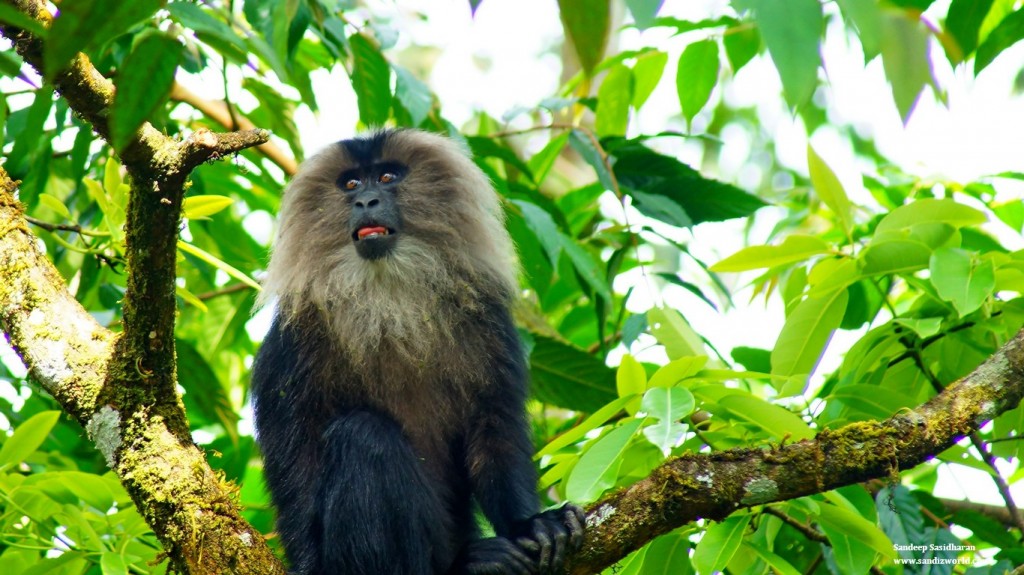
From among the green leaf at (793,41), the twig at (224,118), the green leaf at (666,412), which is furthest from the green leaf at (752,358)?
the green leaf at (793,41)

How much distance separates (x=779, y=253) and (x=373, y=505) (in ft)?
4.66

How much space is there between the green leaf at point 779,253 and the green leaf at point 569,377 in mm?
1192

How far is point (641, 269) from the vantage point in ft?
12.3

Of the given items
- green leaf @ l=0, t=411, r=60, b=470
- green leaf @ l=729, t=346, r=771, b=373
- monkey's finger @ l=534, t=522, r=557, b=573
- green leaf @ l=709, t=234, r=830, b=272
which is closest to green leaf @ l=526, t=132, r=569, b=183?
green leaf @ l=729, t=346, r=771, b=373

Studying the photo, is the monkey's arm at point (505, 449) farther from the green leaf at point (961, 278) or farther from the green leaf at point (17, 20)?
the green leaf at point (17, 20)

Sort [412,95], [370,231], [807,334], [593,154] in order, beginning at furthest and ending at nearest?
[593,154] → [370,231] → [412,95] → [807,334]

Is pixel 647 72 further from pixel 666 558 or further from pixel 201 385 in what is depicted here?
pixel 201 385

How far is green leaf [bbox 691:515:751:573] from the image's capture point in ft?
7.58

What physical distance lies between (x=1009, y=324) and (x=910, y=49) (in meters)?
2.46

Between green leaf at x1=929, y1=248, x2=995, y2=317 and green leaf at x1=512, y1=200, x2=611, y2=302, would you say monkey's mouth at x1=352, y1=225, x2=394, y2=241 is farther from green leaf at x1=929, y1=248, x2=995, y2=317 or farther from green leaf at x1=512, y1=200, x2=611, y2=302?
green leaf at x1=929, y1=248, x2=995, y2=317

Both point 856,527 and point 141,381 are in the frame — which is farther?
point 141,381

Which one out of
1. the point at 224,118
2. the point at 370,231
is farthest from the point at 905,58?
the point at 224,118

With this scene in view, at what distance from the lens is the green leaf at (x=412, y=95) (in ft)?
11.8

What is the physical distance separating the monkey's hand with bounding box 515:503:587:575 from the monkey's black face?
132 centimetres
